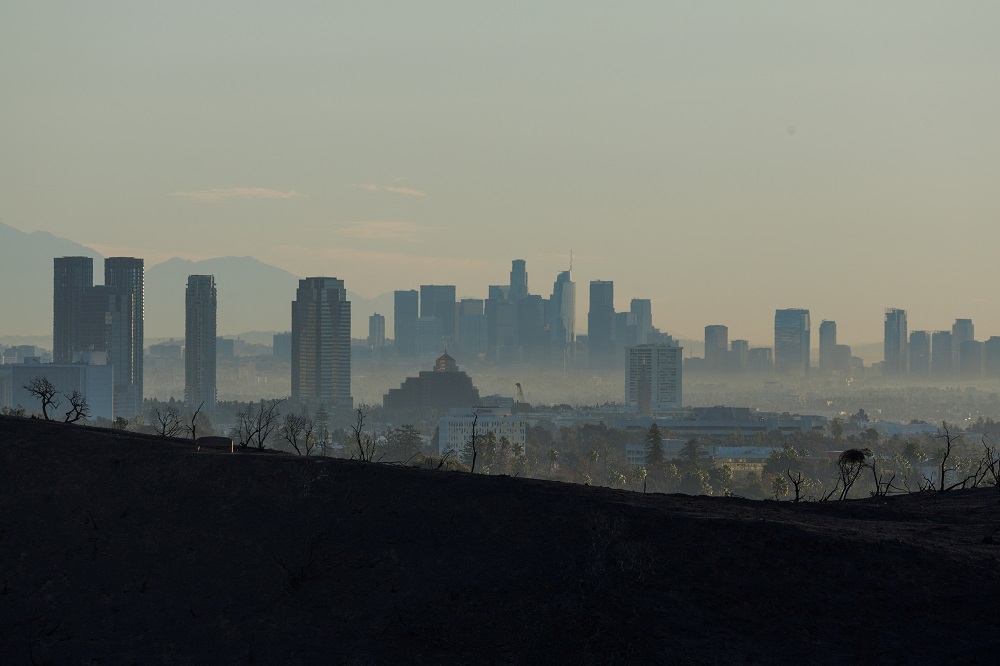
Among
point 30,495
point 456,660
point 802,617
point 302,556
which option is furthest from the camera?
point 30,495

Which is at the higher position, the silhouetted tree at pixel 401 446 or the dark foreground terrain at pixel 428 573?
the dark foreground terrain at pixel 428 573

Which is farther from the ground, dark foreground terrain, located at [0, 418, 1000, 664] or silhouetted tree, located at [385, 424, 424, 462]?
dark foreground terrain, located at [0, 418, 1000, 664]

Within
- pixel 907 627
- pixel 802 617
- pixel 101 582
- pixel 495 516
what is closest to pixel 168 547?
pixel 101 582

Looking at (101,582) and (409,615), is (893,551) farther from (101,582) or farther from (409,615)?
(101,582)

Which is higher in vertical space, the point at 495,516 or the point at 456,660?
the point at 495,516

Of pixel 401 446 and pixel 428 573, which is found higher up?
pixel 428 573

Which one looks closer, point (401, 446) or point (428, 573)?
point (428, 573)

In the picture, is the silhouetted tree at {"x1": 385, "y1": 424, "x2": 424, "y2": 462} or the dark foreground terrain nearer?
the dark foreground terrain

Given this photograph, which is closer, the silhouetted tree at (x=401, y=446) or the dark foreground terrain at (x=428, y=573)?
→ the dark foreground terrain at (x=428, y=573)
